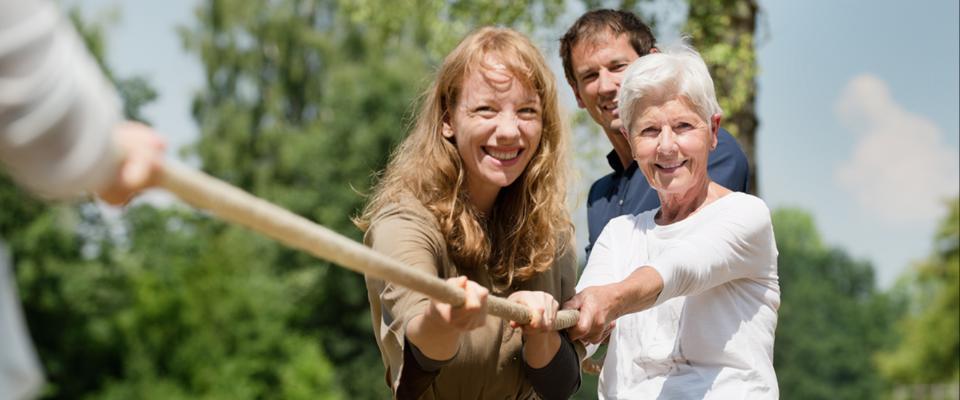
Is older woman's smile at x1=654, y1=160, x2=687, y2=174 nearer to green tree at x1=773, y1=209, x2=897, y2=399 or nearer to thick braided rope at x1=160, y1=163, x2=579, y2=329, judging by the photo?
thick braided rope at x1=160, y1=163, x2=579, y2=329

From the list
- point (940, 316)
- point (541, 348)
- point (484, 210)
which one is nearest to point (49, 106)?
point (541, 348)

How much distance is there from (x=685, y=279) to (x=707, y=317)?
0.55 ft

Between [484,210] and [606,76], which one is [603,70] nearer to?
[606,76]

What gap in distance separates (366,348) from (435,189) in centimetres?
3100

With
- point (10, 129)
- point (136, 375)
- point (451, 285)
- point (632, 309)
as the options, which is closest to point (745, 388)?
point (632, 309)

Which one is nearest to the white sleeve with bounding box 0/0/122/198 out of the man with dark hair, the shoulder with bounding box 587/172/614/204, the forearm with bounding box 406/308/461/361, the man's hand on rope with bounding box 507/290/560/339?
the forearm with bounding box 406/308/461/361

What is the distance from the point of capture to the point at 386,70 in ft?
105

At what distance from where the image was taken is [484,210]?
3.57 metres

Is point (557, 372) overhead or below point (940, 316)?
overhead

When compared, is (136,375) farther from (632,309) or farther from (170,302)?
(632,309)

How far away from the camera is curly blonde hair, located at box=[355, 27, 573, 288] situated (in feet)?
11.3

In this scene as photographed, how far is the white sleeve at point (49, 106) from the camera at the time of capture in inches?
64.7

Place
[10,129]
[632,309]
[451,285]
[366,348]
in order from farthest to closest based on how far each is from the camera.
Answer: [366,348] < [632,309] < [451,285] < [10,129]

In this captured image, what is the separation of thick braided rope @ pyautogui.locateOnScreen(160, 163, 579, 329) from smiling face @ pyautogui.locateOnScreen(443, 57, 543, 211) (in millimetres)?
819
